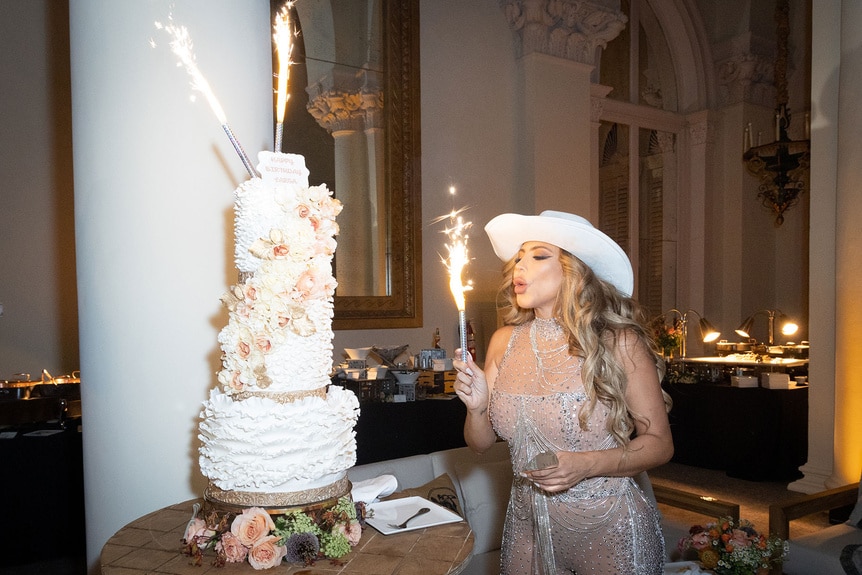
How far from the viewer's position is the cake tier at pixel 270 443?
1.85m

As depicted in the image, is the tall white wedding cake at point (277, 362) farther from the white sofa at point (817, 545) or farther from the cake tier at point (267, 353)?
the white sofa at point (817, 545)

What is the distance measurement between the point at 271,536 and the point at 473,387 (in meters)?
0.97

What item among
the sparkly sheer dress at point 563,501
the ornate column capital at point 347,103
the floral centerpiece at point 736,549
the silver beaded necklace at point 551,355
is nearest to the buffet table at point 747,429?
the floral centerpiece at point 736,549

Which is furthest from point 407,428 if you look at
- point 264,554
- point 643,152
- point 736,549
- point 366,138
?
point 643,152

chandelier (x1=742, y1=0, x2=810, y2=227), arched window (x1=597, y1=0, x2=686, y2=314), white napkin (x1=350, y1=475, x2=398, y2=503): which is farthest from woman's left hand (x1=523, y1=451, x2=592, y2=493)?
arched window (x1=597, y1=0, x2=686, y2=314)

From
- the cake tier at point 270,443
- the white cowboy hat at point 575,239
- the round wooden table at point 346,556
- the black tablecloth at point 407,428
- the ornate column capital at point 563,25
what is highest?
the ornate column capital at point 563,25

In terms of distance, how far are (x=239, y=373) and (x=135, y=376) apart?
0.86 m

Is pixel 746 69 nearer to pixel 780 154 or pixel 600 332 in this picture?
pixel 780 154

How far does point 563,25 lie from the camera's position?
8.15 metres

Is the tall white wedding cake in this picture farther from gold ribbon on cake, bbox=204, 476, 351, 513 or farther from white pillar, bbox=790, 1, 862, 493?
white pillar, bbox=790, 1, 862, 493

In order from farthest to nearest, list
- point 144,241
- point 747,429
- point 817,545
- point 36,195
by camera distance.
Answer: point 747,429
point 36,195
point 817,545
point 144,241

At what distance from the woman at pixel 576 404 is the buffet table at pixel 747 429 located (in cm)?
449

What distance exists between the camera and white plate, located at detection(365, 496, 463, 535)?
2049 millimetres

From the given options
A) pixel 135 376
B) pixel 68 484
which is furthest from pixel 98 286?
pixel 68 484
